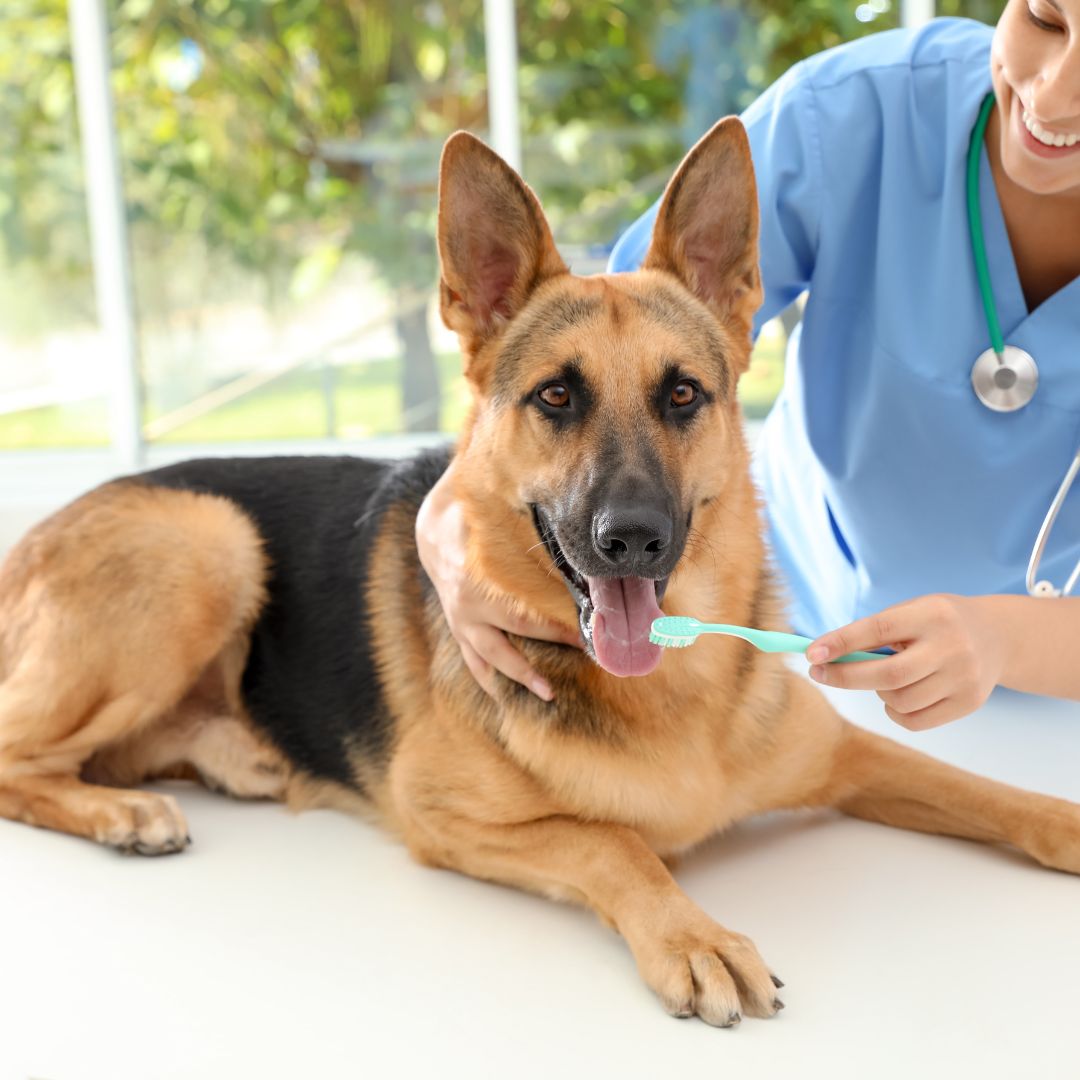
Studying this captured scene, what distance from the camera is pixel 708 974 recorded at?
1.27 metres

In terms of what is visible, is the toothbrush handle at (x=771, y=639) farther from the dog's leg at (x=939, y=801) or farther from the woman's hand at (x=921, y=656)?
the dog's leg at (x=939, y=801)

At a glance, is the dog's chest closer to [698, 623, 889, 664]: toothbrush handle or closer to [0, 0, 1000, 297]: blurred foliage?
[698, 623, 889, 664]: toothbrush handle

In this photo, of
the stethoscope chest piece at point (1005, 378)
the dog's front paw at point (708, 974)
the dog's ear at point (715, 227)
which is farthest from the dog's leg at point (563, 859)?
the stethoscope chest piece at point (1005, 378)

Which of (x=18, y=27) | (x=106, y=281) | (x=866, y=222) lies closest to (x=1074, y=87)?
(x=866, y=222)

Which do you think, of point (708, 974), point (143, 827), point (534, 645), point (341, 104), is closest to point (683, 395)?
point (534, 645)

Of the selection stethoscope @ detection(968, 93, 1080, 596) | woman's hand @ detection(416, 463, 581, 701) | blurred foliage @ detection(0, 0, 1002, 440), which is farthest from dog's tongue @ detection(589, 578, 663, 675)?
blurred foliage @ detection(0, 0, 1002, 440)

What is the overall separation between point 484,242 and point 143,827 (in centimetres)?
95

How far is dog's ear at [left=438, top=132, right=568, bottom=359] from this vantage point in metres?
1.56

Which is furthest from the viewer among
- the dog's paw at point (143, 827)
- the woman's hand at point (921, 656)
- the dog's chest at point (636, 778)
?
the dog's paw at point (143, 827)

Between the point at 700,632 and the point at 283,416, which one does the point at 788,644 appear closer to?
the point at 700,632

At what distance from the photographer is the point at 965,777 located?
1664mm

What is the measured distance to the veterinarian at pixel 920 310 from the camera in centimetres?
175

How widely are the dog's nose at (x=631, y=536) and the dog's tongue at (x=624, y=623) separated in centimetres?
6

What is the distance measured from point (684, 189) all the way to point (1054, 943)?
1027 mm
